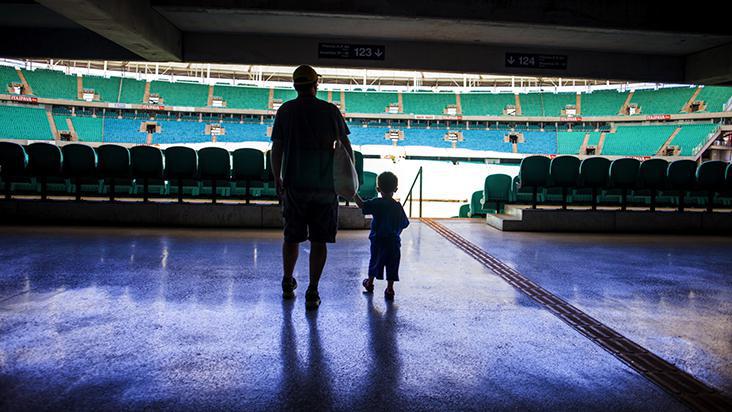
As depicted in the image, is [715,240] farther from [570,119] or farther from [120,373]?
[570,119]

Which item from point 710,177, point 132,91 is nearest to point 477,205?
point 710,177

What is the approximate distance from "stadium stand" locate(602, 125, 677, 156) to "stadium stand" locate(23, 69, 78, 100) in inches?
1543

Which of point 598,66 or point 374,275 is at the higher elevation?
point 598,66

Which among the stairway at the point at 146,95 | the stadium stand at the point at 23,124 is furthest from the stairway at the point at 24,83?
the stairway at the point at 146,95

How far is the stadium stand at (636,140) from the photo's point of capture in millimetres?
32531

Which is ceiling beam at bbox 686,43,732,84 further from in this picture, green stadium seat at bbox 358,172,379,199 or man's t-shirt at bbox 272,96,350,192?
man's t-shirt at bbox 272,96,350,192

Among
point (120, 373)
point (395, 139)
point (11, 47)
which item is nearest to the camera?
point (120, 373)

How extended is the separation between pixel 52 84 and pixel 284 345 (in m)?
40.3

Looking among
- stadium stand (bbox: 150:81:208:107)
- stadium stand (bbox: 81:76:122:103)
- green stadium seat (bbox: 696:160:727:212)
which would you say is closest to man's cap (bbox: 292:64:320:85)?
green stadium seat (bbox: 696:160:727:212)

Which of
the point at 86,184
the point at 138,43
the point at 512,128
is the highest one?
the point at 512,128

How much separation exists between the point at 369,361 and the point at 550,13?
4980 millimetres

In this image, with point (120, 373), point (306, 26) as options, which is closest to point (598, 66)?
point (306, 26)

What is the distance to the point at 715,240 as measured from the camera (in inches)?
284

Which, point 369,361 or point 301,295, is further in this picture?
point 301,295
